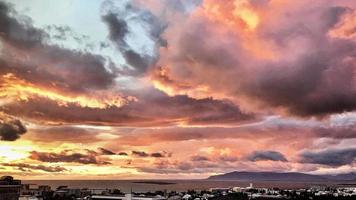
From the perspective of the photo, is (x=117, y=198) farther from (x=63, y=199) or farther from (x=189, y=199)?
(x=189, y=199)

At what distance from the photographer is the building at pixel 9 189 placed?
4656 inches

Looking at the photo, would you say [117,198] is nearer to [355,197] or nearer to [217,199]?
[217,199]

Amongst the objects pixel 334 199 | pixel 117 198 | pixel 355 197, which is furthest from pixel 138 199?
pixel 355 197

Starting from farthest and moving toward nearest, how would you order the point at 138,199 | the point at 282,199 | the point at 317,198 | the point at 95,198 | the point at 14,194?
the point at 317,198 → the point at 282,199 → the point at 95,198 → the point at 138,199 → the point at 14,194

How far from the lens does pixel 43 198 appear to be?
14638 centimetres

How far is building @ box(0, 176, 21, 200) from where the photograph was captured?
11825 cm

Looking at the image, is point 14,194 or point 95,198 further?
point 95,198

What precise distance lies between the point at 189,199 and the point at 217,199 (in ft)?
75.8

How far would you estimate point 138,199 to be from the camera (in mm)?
130750

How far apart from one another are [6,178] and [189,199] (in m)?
55.9

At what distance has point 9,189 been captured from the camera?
395ft

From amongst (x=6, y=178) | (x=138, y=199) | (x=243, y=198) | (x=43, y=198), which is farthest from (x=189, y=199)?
(x=6, y=178)

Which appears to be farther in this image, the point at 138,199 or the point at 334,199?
the point at 334,199

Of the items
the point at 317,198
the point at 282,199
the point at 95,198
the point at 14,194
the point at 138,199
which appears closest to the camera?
the point at 14,194
